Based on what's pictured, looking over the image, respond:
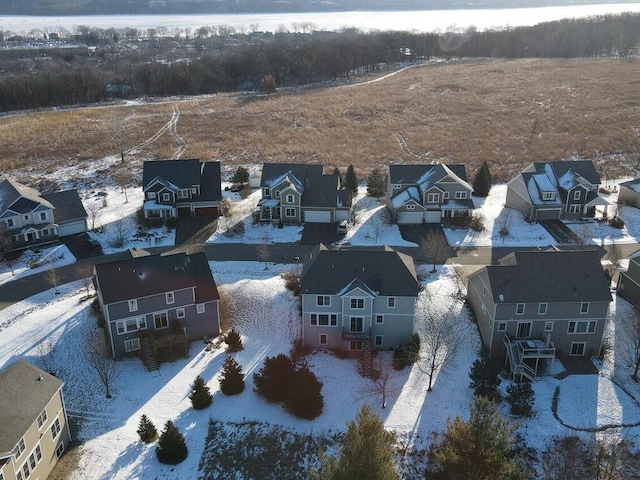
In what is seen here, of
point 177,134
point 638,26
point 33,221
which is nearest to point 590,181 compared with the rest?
point 33,221

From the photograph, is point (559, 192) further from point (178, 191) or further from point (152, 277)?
point (152, 277)

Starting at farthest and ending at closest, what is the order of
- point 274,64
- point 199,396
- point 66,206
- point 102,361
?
point 274,64
point 66,206
point 102,361
point 199,396

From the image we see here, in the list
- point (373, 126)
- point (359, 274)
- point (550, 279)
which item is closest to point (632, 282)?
point (550, 279)

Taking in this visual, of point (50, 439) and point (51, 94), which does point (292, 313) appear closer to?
point (50, 439)

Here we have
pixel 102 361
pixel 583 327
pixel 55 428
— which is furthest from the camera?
pixel 583 327

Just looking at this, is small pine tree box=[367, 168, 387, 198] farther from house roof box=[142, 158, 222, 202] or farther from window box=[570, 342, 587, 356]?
window box=[570, 342, 587, 356]

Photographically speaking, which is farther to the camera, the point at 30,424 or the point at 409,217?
the point at 409,217
